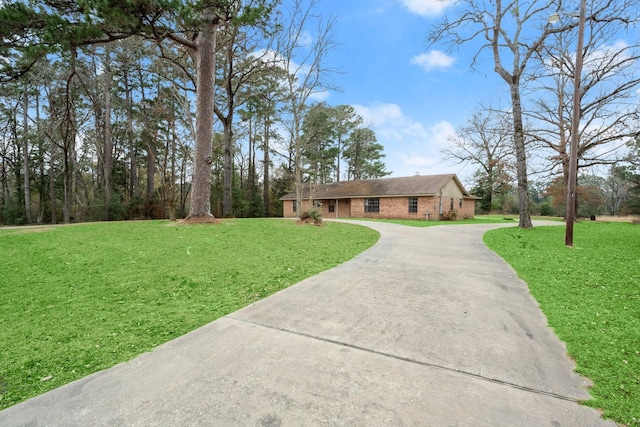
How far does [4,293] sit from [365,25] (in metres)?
13.7

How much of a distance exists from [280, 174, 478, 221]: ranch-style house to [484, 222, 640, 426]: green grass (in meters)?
16.4

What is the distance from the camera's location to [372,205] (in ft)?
88.7

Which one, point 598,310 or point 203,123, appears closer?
point 598,310

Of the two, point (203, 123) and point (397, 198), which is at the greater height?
point (203, 123)

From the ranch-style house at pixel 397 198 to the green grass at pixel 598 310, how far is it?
644 inches

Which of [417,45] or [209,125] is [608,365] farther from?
[417,45]

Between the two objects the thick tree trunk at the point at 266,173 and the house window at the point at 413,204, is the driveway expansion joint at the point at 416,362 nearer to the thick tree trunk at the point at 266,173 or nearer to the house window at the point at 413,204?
the house window at the point at 413,204

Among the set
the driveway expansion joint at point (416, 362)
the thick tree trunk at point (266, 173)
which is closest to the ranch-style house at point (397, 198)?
the thick tree trunk at point (266, 173)

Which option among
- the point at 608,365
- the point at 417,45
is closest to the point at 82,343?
the point at 608,365

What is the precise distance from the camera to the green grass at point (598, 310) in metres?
2.01

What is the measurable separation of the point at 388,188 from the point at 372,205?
2185mm

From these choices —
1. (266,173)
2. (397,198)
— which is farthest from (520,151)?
(266,173)

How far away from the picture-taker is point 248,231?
1009cm

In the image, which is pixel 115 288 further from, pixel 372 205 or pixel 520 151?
pixel 372 205
